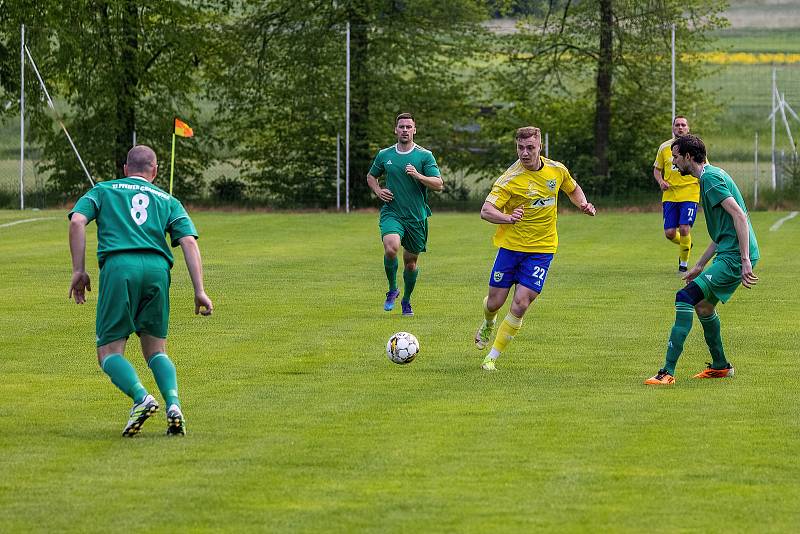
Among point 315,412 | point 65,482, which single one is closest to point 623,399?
point 315,412

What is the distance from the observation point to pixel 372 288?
1922cm

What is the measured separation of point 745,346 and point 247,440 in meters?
6.08

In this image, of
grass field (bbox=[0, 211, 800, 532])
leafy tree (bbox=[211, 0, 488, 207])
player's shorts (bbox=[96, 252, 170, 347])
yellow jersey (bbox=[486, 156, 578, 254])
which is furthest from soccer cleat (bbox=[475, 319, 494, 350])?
leafy tree (bbox=[211, 0, 488, 207])

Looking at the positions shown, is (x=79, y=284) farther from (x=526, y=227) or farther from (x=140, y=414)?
(x=526, y=227)

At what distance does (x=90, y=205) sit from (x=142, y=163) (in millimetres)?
403

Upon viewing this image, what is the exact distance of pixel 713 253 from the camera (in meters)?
11.5

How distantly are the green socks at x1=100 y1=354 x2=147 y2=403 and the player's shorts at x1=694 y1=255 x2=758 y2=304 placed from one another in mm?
4387

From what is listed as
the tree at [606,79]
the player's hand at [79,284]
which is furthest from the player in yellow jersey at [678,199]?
the tree at [606,79]

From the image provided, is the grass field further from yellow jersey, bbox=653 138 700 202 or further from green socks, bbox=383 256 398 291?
yellow jersey, bbox=653 138 700 202

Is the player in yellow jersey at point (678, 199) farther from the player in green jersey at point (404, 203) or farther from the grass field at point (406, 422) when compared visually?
the player in green jersey at point (404, 203)

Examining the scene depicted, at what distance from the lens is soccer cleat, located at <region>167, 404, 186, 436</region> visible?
9.16 meters

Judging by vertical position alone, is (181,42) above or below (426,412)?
above

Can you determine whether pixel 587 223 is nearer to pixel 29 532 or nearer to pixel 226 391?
pixel 226 391

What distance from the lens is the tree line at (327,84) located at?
128ft
